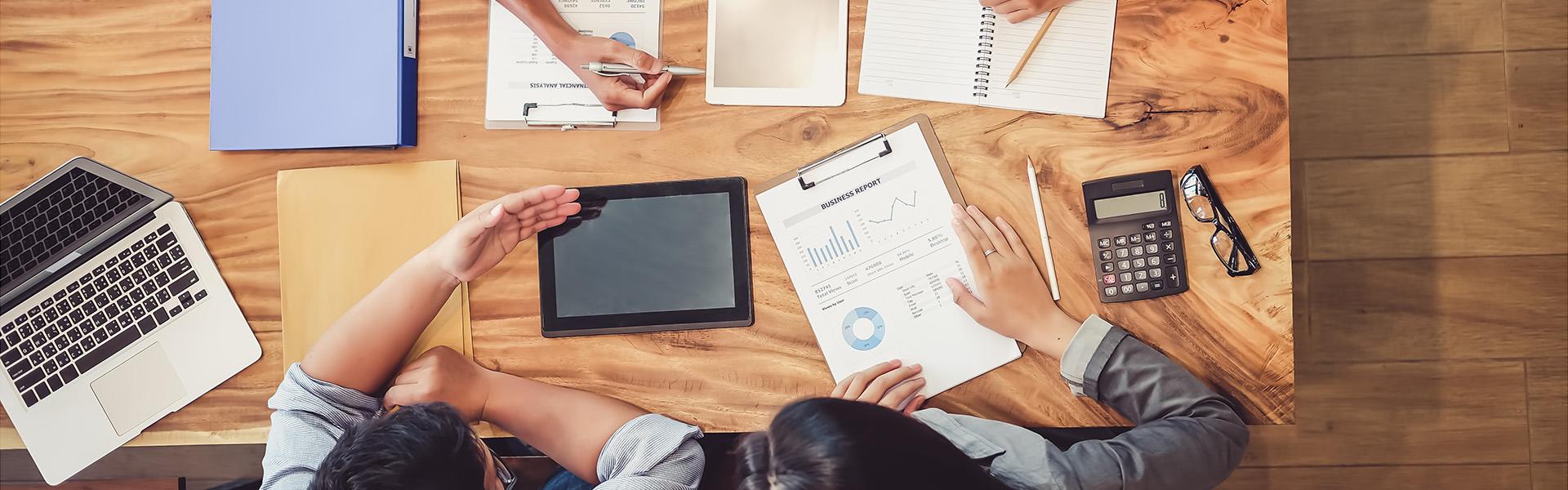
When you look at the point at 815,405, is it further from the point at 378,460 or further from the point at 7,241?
the point at 7,241

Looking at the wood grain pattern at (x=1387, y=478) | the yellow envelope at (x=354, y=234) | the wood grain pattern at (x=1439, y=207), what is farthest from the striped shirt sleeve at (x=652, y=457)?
the wood grain pattern at (x=1439, y=207)

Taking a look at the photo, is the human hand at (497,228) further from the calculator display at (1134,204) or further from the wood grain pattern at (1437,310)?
the wood grain pattern at (1437,310)

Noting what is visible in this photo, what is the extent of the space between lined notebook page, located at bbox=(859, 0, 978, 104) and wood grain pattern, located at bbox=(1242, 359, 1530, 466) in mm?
913

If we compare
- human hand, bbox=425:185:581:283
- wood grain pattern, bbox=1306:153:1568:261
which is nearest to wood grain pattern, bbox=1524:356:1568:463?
wood grain pattern, bbox=1306:153:1568:261

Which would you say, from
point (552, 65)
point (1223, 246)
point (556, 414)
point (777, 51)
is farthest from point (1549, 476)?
Answer: point (552, 65)

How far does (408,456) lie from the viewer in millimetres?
788

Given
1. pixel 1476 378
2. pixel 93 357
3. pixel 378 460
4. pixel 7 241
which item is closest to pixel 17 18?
pixel 7 241

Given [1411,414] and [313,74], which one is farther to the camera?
[1411,414]

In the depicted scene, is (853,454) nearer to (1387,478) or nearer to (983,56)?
(983,56)

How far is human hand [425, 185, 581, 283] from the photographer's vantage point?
37.4 inches

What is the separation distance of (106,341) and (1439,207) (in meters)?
2.02

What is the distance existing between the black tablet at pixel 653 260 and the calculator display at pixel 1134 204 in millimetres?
416

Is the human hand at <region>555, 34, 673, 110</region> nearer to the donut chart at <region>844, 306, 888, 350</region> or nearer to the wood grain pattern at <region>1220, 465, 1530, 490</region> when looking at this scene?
the donut chart at <region>844, 306, 888, 350</region>

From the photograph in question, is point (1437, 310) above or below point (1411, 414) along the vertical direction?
above
